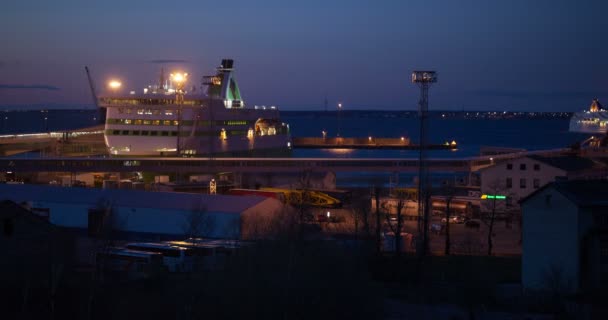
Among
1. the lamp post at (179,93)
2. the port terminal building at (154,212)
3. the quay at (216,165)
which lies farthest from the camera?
the lamp post at (179,93)

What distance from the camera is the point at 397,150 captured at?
170ft

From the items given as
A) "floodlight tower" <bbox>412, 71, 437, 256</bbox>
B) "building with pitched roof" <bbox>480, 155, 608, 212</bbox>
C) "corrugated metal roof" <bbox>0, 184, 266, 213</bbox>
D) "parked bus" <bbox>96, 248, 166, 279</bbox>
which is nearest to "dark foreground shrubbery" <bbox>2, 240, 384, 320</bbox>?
"parked bus" <bbox>96, 248, 166, 279</bbox>

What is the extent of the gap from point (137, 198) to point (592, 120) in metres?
55.8

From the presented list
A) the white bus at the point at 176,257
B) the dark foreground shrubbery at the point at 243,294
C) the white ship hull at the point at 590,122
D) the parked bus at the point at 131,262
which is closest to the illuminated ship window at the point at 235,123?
the white bus at the point at 176,257

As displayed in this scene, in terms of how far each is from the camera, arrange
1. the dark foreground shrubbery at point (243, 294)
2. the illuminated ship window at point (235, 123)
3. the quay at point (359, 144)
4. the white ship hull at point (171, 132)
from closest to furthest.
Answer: the dark foreground shrubbery at point (243, 294), the white ship hull at point (171, 132), the illuminated ship window at point (235, 123), the quay at point (359, 144)

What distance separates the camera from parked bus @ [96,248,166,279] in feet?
25.7

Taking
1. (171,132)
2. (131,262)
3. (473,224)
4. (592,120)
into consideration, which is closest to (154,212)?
(131,262)

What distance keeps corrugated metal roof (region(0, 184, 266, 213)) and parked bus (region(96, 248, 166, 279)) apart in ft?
7.99

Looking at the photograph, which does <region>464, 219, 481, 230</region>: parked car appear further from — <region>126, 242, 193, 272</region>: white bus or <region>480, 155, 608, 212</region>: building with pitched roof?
<region>126, 242, 193, 272</region>: white bus

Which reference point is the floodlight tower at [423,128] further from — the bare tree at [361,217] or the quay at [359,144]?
the quay at [359,144]

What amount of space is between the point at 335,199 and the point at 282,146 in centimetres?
1299

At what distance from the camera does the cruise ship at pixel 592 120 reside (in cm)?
5995

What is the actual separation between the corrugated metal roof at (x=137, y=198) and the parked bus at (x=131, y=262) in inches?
95.9

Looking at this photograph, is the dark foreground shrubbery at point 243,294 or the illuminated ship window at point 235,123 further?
the illuminated ship window at point 235,123
